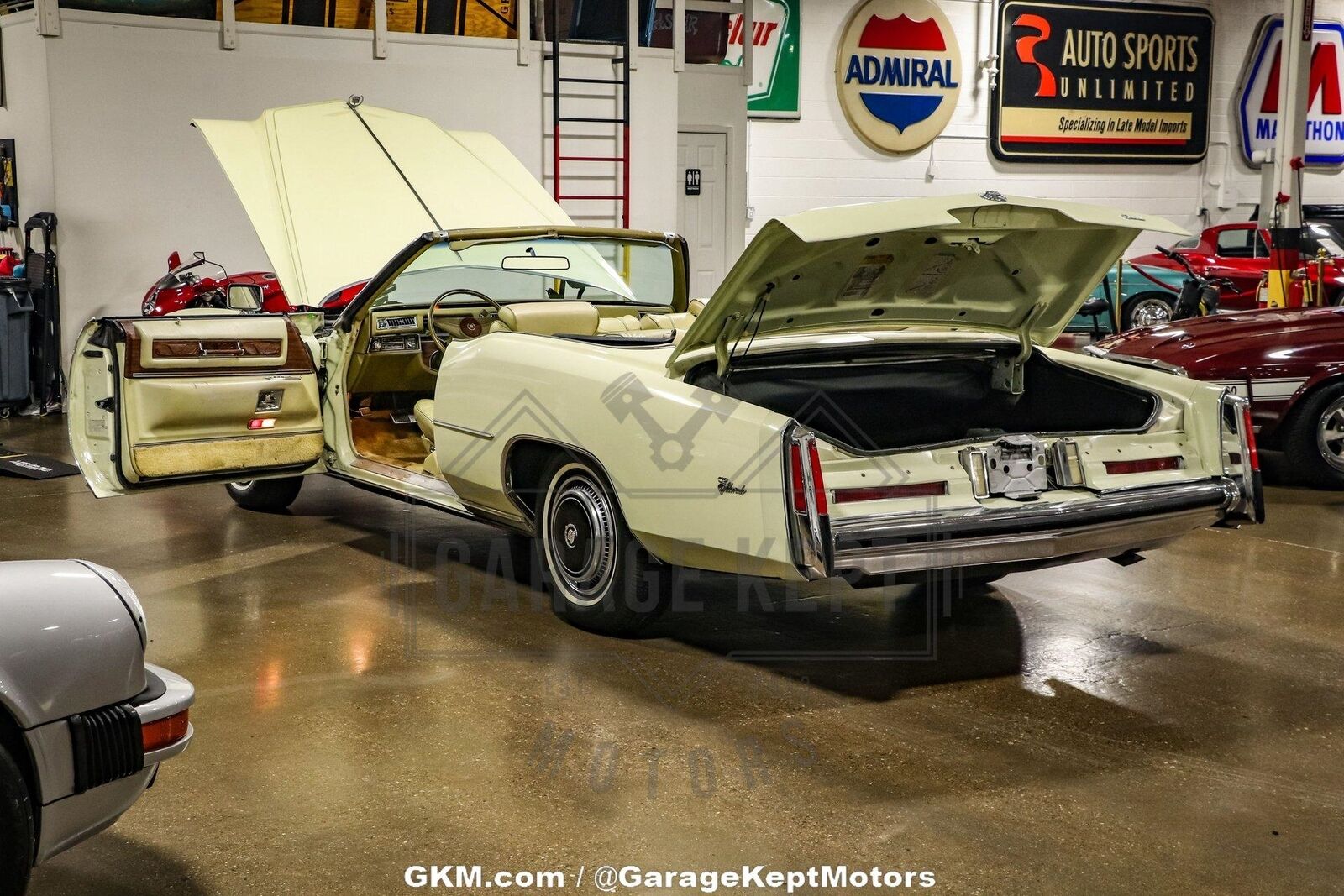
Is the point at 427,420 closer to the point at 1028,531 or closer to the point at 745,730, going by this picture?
the point at 745,730

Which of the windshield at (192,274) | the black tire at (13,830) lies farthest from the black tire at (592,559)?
the windshield at (192,274)

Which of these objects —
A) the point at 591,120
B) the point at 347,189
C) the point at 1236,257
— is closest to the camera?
the point at 347,189

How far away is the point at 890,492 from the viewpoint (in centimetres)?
400

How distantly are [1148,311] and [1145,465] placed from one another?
12093 mm

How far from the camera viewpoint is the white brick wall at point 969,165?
1812 centimetres

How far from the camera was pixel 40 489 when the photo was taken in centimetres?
754

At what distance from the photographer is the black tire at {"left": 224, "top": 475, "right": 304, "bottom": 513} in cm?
692

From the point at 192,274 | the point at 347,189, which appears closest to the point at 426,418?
the point at 347,189

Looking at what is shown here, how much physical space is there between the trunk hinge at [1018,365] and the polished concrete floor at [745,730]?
87 cm

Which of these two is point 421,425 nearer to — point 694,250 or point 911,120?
point 694,250

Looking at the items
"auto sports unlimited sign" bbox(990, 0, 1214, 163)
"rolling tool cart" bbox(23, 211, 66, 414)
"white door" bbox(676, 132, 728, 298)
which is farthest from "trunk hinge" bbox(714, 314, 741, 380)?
"auto sports unlimited sign" bbox(990, 0, 1214, 163)

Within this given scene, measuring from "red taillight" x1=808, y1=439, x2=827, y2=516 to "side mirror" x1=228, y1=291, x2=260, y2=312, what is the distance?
318cm

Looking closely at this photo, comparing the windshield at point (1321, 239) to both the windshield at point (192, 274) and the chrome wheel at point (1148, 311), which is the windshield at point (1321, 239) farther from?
the windshield at point (192, 274)

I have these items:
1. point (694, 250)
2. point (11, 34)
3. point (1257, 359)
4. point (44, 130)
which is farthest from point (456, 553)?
point (694, 250)
